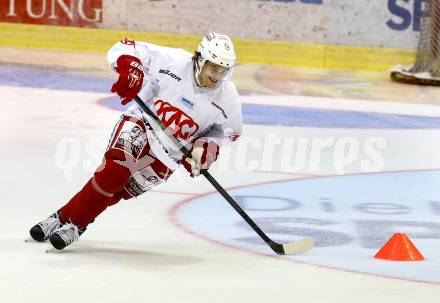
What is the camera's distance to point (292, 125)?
9.55 meters

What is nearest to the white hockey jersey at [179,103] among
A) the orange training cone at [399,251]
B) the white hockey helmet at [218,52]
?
the white hockey helmet at [218,52]

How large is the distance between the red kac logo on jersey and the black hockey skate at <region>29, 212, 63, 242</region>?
62 cm

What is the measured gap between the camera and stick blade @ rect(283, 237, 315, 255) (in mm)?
4980

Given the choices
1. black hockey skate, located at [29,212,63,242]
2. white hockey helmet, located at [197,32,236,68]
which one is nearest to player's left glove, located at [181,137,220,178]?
white hockey helmet, located at [197,32,236,68]

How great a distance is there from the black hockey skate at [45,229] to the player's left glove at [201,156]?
0.60m

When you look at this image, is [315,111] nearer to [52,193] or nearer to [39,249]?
[52,193]

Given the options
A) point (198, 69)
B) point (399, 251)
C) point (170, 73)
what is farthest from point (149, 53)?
point (399, 251)

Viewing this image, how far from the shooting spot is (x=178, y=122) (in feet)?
16.6

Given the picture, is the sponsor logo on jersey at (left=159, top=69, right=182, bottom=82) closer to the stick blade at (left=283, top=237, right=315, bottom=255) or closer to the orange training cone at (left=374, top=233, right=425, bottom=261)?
the stick blade at (left=283, top=237, right=315, bottom=255)

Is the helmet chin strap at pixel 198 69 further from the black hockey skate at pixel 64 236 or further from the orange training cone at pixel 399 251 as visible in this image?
the orange training cone at pixel 399 251

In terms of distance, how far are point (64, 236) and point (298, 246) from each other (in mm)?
1000

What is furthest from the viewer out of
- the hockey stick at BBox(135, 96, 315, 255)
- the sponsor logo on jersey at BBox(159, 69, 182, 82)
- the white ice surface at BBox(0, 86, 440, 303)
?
the sponsor logo on jersey at BBox(159, 69, 182, 82)

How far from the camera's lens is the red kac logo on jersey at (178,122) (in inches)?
200

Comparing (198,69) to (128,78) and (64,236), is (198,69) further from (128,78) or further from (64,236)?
(64,236)
